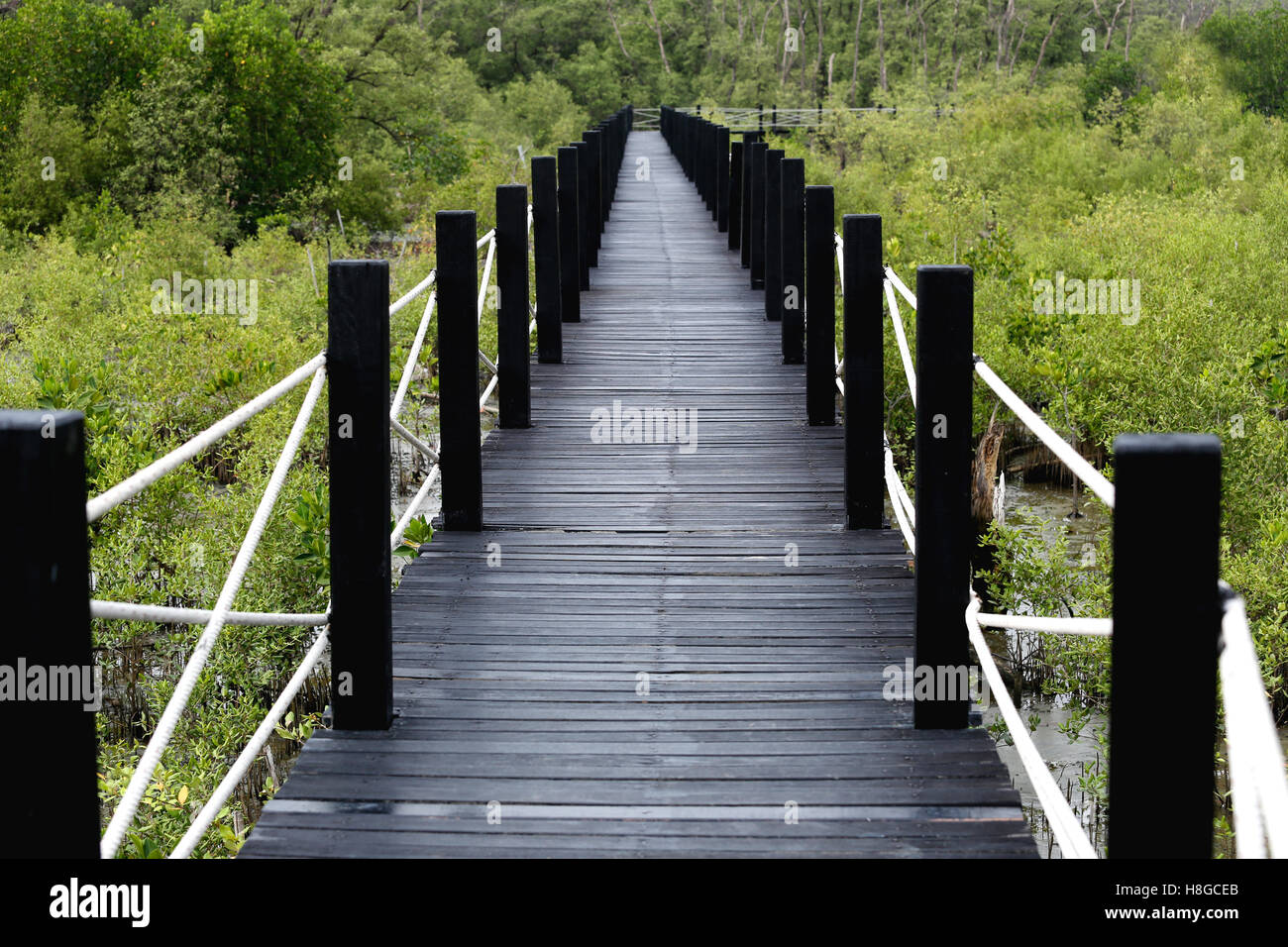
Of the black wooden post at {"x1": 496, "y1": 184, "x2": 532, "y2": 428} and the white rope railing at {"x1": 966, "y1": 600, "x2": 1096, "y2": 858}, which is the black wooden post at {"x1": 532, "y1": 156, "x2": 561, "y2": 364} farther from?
the white rope railing at {"x1": 966, "y1": 600, "x2": 1096, "y2": 858}

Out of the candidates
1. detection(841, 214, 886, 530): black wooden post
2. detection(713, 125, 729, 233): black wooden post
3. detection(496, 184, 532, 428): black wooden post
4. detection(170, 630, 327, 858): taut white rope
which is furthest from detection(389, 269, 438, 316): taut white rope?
detection(713, 125, 729, 233): black wooden post

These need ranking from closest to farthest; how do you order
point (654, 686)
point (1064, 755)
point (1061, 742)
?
point (654, 686), point (1064, 755), point (1061, 742)

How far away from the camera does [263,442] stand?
400 inches

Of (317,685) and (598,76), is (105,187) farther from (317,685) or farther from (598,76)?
(598,76)

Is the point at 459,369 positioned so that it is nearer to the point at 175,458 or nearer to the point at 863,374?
the point at 863,374

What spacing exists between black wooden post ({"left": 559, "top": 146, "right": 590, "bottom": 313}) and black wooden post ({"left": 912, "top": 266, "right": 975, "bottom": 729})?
5872 millimetres

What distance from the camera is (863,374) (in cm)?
500

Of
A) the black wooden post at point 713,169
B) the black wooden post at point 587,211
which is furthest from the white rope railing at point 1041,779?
the black wooden post at point 713,169

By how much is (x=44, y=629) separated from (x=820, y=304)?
4837 mm

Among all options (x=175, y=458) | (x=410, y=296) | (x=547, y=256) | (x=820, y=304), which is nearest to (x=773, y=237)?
(x=547, y=256)

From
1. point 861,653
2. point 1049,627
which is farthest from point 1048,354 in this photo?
point 1049,627

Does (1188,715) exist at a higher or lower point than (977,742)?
higher

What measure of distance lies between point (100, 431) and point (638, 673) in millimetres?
6183

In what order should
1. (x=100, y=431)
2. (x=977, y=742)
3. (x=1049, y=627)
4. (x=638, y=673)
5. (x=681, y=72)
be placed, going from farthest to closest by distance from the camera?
(x=681, y=72)
(x=100, y=431)
(x=638, y=673)
(x=977, y=742)
(x=1049, y=627)
